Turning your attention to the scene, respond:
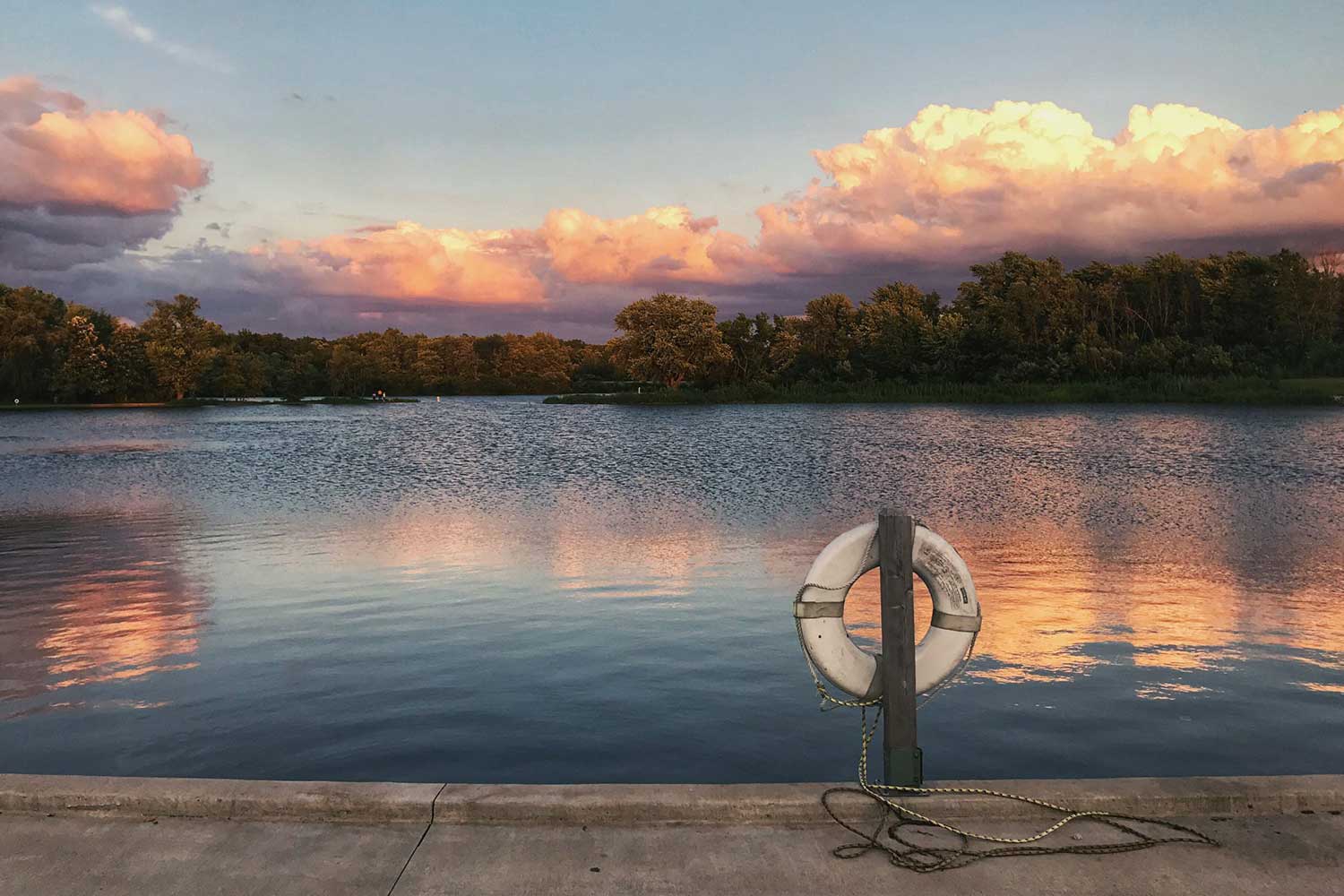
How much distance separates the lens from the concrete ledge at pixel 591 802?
455 centimetres

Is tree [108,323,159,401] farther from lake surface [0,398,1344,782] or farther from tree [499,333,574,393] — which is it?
lake surface [0,398,1344,782]

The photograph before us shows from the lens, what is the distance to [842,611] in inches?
204

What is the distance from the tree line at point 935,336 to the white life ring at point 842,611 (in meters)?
86.1

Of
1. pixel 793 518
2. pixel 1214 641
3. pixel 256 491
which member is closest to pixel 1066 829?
pixel 1214 641

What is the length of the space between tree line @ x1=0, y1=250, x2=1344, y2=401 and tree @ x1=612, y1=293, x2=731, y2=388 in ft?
0.51

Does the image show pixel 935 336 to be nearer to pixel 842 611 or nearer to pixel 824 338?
pixel 824 338

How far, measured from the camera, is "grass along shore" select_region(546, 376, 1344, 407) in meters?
71.9

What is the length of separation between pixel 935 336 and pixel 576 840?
96.1m

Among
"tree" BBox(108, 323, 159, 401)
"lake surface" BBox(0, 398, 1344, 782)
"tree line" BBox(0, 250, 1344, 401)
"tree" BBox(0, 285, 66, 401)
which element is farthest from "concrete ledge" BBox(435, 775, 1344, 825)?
"tree" BBox(108, 323, 159, 401)

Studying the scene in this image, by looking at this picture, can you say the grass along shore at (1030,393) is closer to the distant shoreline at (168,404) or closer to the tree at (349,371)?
the distant shoreline at (168,404)

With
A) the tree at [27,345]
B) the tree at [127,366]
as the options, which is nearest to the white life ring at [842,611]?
the tree at [27,345]

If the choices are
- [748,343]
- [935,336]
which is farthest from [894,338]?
[748,343]

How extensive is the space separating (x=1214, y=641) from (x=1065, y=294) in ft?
297

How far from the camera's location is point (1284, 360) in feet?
278
